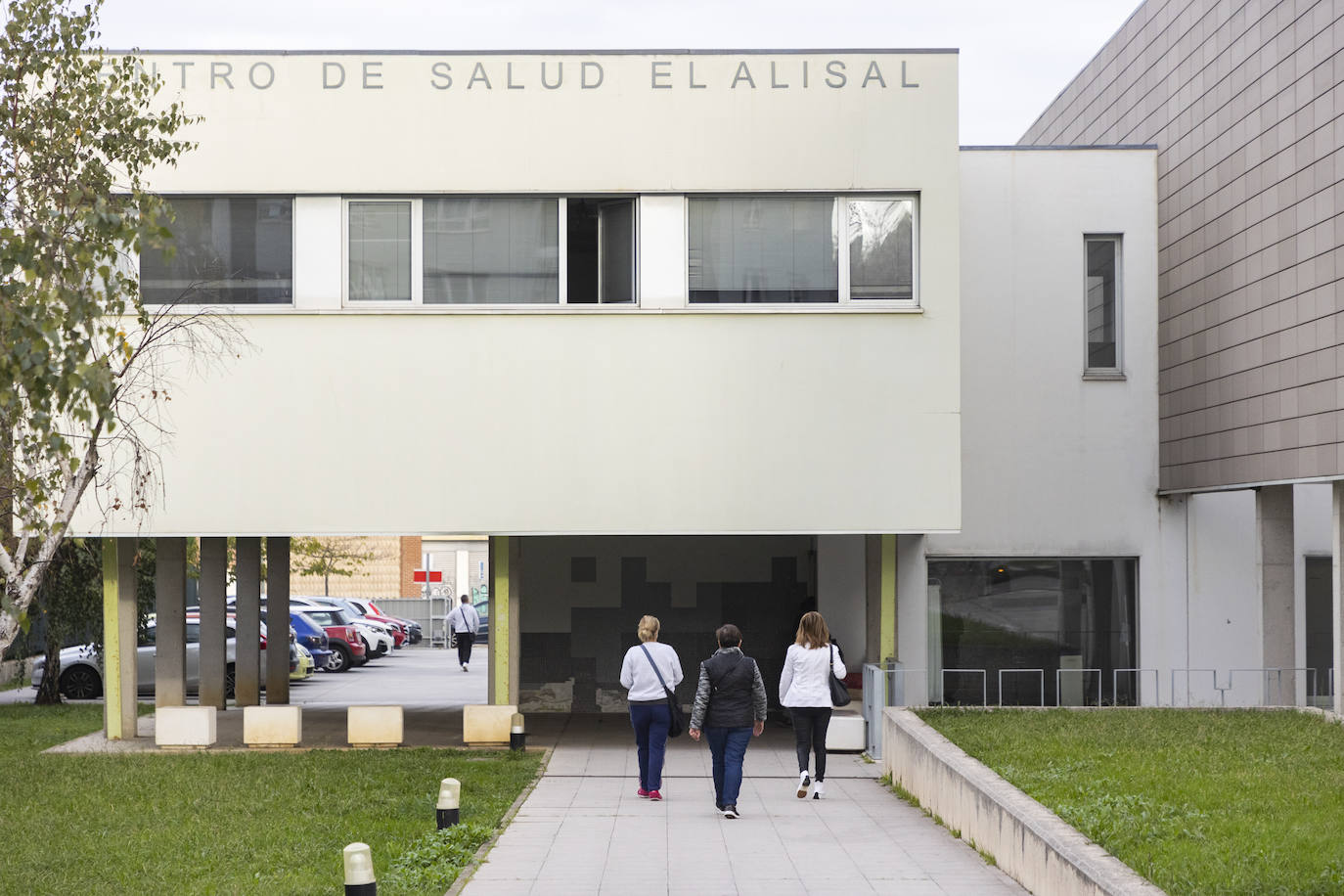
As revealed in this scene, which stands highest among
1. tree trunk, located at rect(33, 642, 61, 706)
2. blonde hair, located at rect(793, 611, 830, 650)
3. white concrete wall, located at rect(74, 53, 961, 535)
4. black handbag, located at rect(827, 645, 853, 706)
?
white concrete wall, located at rect(74, 53, 961, 535)

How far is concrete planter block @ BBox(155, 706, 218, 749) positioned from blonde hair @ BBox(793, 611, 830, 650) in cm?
801

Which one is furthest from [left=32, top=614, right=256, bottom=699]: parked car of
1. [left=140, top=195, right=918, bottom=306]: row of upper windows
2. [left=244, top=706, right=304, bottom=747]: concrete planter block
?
[left=140, top=195, right=918, bottom=306]: row of upper windows

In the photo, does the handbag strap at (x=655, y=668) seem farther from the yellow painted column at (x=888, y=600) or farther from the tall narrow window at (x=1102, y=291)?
the tall narrow window at (x=1102, y=291)

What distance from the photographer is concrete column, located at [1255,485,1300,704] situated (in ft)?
61.4

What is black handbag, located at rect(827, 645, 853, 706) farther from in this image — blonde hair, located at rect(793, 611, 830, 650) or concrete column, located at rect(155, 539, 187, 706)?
concrete column, located at rect(155, 539, 187, 706)

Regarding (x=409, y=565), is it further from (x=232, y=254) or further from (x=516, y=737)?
(x=232, y=254)

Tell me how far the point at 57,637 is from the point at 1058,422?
53.6 feet

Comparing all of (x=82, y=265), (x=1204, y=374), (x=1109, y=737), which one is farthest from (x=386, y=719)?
(x=82, y=265)

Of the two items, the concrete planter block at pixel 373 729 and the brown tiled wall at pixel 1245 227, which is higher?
the brown tiled wall at pixel 1245 227

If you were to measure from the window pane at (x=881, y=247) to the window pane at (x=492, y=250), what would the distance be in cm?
339

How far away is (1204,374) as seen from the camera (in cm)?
1958

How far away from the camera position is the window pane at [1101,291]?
21062 millimetres

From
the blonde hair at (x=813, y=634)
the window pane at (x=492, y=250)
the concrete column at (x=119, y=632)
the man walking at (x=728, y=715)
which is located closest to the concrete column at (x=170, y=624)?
the concrete column at (x=119, y=632)

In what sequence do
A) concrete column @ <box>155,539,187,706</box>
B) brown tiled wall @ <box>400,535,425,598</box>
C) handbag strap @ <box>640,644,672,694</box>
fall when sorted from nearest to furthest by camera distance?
1. handbag strap @ <box>640,644,672,694</box>
2. concrete column @ <box>155,539,187,706</box>
3. brown tiled wall @ <box>400,535,425,598</box>
